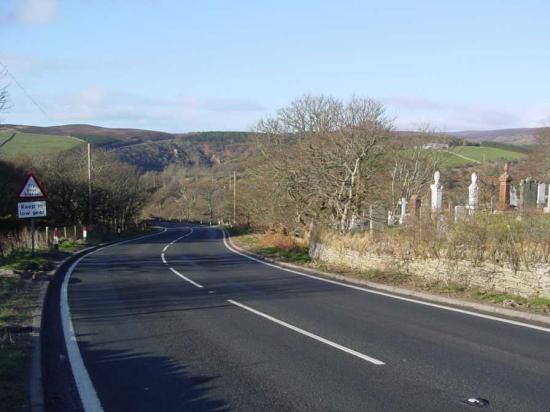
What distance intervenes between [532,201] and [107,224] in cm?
3824

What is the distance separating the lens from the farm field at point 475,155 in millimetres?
47769

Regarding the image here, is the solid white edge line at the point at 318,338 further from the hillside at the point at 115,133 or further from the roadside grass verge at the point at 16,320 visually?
the hillside at the point at 115,133

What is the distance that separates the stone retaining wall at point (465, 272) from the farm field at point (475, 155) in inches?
1067

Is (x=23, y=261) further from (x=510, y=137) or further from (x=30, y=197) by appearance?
(x=510, y=137)

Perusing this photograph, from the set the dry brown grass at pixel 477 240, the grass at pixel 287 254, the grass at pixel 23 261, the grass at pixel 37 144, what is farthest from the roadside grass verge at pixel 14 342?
the grass at pixel 37 144

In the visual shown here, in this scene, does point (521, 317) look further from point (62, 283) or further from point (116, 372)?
point (62, 283)

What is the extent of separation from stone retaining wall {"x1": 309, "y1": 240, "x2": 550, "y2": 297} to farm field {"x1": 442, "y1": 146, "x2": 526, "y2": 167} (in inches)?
1067

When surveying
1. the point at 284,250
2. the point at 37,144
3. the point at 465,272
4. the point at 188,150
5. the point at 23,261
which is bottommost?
the point at 284,250

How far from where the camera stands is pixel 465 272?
13.2 meters

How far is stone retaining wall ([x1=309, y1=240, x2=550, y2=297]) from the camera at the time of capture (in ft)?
37.5

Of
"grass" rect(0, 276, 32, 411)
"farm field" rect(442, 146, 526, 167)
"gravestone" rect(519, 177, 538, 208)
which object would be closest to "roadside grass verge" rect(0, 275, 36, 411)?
"grass" rect(0, 276, 32, 411)

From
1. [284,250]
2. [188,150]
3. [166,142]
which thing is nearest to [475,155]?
[284,250]

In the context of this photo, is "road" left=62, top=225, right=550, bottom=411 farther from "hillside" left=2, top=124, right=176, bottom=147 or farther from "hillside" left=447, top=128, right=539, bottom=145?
"hillside" left=2, top=124, right=176, bottom=147

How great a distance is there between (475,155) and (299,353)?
187 ft
